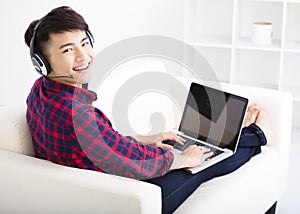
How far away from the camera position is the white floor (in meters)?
2.90

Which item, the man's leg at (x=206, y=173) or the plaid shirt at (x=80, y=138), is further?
the man's leg at (x=206, y=173)

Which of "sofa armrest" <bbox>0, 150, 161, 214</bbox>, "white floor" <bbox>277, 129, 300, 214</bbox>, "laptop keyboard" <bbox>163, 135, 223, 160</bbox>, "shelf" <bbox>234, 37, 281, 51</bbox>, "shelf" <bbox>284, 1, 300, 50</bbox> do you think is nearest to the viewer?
"sofa armrest" <bbox>0, 150, 161, 214</bbox>

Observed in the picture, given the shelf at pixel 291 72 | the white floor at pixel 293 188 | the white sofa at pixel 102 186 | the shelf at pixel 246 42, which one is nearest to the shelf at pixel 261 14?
the shelf at pixel 246 42

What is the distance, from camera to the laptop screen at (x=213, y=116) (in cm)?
241

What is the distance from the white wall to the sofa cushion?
2.03 m

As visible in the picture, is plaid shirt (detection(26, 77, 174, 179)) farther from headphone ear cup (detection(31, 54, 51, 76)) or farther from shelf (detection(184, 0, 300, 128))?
Result: shelf (detection(184, 0, 300, 128))

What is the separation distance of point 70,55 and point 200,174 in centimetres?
62

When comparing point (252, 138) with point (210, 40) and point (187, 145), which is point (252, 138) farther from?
point (210, 40)

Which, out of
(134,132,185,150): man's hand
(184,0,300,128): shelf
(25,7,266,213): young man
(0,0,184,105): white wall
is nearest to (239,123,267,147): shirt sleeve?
(134,132,185,150): man's hand

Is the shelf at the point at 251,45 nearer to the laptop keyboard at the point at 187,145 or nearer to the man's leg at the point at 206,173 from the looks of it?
the man's leg at the point at 206,173

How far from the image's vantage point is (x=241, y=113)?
240cm

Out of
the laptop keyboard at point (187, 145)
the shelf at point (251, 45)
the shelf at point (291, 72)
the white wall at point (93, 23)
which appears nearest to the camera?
the laptop keyboard at point (187, 145)

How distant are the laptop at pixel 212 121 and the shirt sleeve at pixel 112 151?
323 millimetres

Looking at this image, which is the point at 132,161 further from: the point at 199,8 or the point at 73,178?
the point at 199,8
